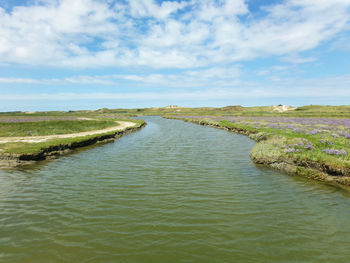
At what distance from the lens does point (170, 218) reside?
7.71 m

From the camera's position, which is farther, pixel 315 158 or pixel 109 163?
pixel 109 163

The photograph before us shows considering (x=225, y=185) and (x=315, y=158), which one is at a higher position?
(x=315, y=158)

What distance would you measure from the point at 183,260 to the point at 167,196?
14.1ft

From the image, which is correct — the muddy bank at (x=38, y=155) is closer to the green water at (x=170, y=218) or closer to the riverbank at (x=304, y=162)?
the green water at (x=170, y=218)

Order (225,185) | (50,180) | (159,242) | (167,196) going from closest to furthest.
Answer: (159,242), (167,196), (225,185), (50,180)

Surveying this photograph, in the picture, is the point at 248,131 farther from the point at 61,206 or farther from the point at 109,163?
the point at 61,206

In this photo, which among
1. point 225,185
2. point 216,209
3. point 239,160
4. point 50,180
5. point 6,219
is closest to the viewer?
point 6,219

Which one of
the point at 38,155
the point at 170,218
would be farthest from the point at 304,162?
the point at 38,155

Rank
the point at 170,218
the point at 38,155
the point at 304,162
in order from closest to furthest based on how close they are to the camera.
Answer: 1. the point at 170,218
2. the point at 304,162
3. the point at 38,155

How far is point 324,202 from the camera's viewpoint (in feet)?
29.8

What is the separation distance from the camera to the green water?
5816 millimetres

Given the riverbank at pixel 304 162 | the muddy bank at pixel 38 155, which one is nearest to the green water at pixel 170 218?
the riverbank at pixel 304 162

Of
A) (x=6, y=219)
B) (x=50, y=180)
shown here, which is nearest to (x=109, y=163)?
(x=50, y=180)

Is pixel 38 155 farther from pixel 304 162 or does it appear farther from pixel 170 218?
pixel 304 162
